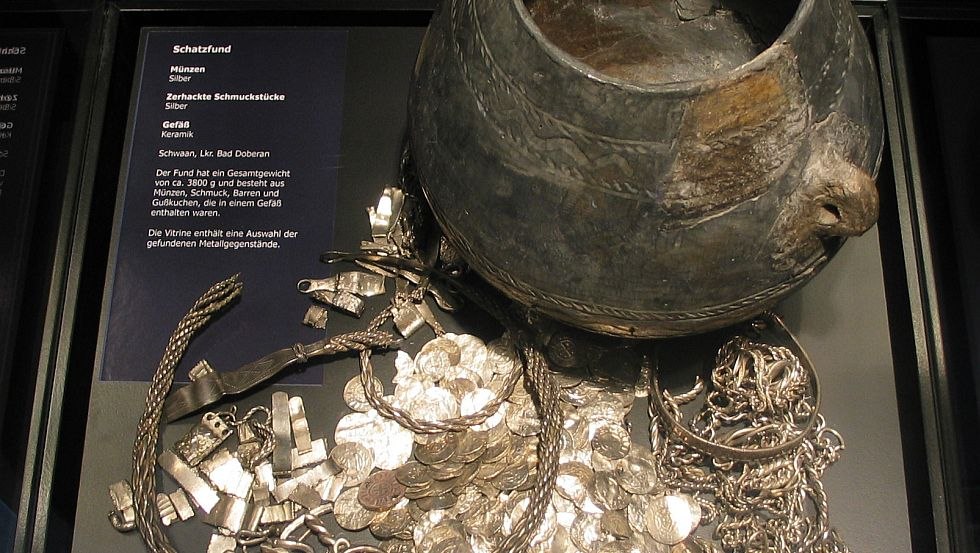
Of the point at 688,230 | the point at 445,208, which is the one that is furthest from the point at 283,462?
the point at 688,230

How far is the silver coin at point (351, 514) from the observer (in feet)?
5.16

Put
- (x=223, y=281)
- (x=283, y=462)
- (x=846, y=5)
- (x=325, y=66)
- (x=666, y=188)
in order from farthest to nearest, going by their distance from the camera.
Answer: (x=325, y=66), (x=223, y=281), (x=283, y=462), (x=846, y=5), (x=666, y=188)

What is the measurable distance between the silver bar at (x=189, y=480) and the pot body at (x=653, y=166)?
748 millimetres

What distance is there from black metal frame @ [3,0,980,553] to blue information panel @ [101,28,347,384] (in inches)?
2.7

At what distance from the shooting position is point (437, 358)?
1.69 metres

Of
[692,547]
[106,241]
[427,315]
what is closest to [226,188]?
[106,241]

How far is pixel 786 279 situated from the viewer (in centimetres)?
126

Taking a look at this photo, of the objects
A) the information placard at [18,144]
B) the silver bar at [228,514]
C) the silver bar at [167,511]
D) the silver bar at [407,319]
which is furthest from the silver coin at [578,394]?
the information placard at [18,144]

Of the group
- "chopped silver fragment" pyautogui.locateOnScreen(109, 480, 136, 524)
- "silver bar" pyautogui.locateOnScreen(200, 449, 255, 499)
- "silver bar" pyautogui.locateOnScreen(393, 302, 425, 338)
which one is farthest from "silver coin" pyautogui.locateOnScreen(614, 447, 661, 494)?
"chopped silver fragment" pyautogui.locateOnScreen(109, 480, 136, 524)

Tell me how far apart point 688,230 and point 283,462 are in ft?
2.97

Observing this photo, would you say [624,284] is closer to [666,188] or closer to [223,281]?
[666,188]

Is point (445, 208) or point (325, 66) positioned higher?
point (325, 66)

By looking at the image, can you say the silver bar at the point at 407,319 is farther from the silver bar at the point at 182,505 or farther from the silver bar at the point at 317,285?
the silver bar at the point at 182,505

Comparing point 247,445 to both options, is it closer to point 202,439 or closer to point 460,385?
point 202,439
